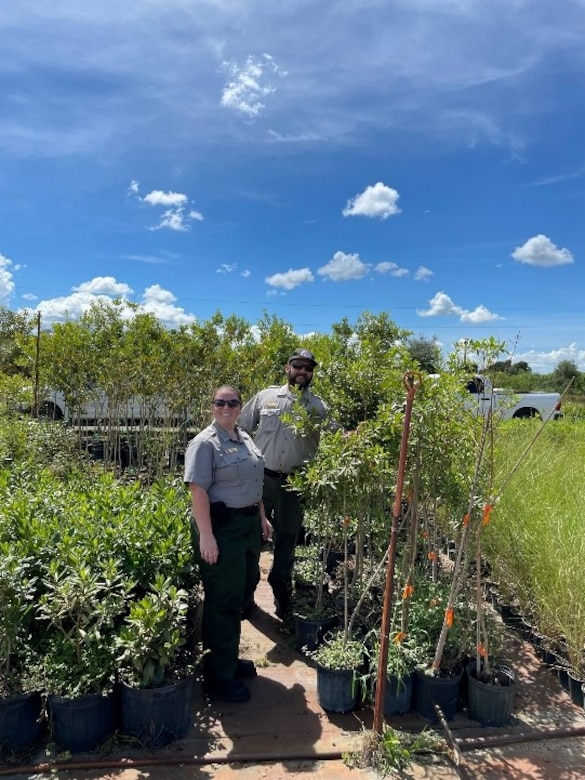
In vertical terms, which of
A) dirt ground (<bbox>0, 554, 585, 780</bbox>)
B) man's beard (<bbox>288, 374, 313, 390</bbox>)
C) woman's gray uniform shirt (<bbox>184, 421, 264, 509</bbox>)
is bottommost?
dirt ground (<bbox>0, 554, 585, 780</bbox>)

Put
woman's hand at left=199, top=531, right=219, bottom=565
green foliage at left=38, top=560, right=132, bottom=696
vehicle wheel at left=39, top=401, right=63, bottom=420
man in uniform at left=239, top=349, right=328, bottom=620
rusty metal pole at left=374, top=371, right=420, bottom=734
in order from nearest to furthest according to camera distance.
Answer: rusty metal pole at left=374, top=371, right=420, bottom=734 → green foliage at left=38, top=560, right=132, bottom=696 → woman's hand at left=199, top=531, right=219, bottom=565 → man in uniform at left=239, top=349, right=328, bottom=620 → vehicle wheel at left=39, top=401, right=63, bottom=420

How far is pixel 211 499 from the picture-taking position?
2.75m

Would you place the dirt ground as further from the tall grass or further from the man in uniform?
the man in uniform

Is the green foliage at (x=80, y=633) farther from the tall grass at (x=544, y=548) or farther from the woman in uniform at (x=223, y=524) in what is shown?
the tall grass at (x=544, y=548)

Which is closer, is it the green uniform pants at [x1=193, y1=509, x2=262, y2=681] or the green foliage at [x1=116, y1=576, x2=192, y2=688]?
the green foliage at [x1=116, y1=576, x2=192, y2=688]

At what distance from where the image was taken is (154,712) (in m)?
2.40

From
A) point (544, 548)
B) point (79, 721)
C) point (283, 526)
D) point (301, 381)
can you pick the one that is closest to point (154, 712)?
point (79, 721)

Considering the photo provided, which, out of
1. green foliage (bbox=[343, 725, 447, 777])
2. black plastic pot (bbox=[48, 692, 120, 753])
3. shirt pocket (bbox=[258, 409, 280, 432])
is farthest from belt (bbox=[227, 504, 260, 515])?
green foliage (bbox=[343, 725, 447, 777])

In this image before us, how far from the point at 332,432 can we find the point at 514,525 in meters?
1.81

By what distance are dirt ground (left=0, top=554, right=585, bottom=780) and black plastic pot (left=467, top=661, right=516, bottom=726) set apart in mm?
50

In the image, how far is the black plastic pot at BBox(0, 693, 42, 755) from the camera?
229cm

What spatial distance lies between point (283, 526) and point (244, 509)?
2.74ft

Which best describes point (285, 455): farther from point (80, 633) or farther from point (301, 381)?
point (80, 633)

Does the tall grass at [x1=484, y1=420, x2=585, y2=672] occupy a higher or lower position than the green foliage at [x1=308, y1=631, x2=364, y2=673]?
higher
